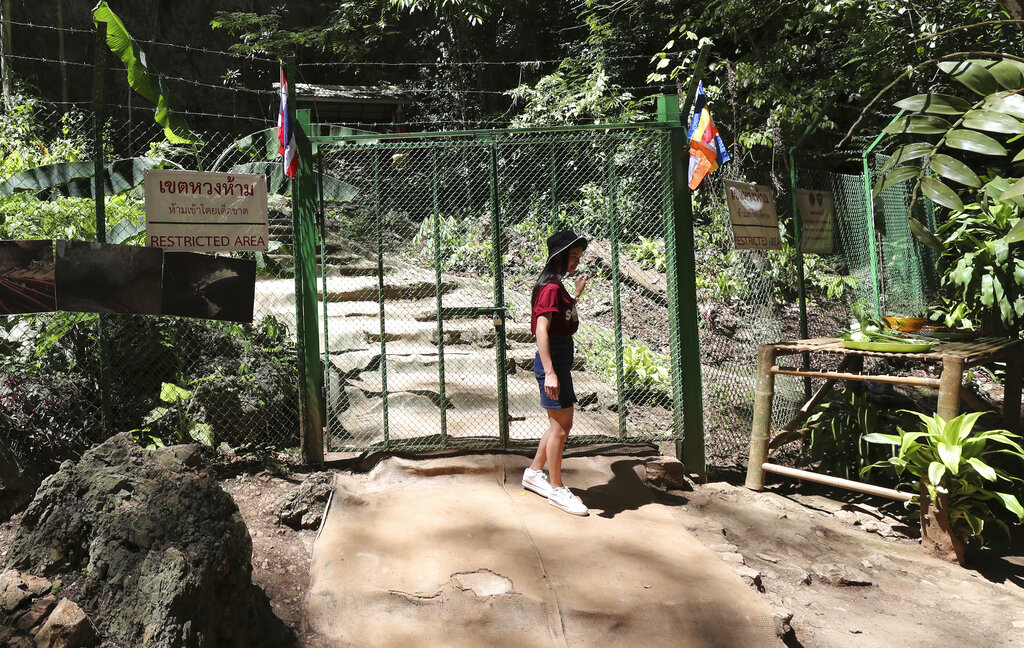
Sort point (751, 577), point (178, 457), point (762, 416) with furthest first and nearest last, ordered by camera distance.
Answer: point (762, 416) → point (751, 577) → point (178, 457)

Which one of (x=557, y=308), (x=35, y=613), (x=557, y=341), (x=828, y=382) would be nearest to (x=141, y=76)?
(x=557, y=308)

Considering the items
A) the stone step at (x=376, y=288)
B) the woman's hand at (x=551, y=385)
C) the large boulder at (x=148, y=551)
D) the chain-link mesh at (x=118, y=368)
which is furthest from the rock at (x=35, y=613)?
the stone step at (x=376, y=288)

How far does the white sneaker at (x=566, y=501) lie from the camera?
15.4 ft

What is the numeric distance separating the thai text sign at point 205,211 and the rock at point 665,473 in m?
3.23

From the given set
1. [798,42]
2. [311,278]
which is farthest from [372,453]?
[798,42]

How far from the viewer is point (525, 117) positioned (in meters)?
11.7

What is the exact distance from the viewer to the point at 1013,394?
5.50m

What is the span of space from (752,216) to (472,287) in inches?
102

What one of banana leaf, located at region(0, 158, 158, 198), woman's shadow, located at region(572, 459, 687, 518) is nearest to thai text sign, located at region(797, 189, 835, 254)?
woman's shadow, located at region(572, 459, 687, 518)

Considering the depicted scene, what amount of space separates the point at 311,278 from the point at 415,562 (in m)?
2.28

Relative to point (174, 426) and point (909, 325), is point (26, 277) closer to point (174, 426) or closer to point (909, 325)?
point (174, 426)

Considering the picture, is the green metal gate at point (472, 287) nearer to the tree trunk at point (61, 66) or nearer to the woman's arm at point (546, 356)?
the woman's arm at point (546, 356)

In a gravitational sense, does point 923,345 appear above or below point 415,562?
above

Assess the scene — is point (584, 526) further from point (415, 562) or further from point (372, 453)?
point (372, 453)
